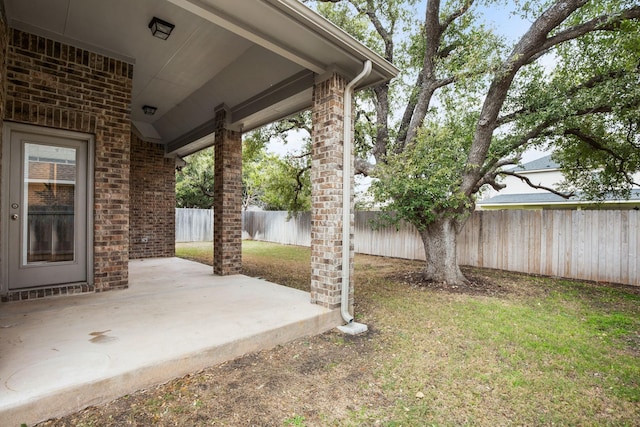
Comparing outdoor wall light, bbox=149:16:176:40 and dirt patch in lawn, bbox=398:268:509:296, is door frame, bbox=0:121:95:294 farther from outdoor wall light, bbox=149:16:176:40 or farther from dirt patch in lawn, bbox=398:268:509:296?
dirt patch in lawn, bbox=398:268:509:296

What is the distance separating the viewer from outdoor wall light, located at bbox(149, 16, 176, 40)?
3.43 m

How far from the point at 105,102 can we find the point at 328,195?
322cm

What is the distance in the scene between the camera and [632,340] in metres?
3.43

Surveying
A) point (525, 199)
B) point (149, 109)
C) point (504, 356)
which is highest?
point (149, 109)

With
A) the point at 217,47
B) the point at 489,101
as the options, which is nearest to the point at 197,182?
the point at 217,47

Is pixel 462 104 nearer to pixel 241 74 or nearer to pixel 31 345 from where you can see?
pixel 241 74

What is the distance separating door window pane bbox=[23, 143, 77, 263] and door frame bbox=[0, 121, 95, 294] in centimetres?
16

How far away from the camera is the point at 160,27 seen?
11.4ft

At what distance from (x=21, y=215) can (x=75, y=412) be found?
292 centimetres

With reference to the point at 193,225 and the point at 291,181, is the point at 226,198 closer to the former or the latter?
the point at 291,181

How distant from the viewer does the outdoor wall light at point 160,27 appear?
3.43 meters

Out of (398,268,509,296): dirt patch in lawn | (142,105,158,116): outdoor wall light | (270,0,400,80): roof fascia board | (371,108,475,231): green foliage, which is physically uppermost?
(142,105,158,116): outdoor wall light

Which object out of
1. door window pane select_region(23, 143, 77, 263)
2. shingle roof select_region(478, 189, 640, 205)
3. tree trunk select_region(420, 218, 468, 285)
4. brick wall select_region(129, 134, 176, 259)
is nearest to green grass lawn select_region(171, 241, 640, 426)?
tree trunk select_region(420, 218, 468, 285)

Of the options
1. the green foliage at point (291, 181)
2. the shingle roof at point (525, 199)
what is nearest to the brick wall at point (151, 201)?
the green foliage at point (291, 181)
